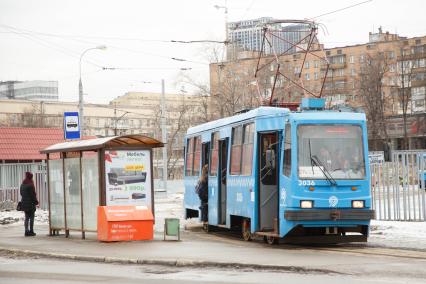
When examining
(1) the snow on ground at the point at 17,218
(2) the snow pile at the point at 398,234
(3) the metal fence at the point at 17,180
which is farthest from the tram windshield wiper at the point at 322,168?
(3) the metal fence at the point at 17,180

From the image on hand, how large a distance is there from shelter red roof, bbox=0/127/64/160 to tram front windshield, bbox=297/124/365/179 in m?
25.4

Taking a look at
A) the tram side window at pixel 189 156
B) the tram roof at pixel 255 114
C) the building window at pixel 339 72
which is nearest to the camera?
the tram roof at pixel 255 114

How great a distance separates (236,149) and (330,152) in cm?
381

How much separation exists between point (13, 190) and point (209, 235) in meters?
17.2

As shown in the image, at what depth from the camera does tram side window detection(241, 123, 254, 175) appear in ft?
68.9

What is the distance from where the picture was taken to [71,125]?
95.0 ft

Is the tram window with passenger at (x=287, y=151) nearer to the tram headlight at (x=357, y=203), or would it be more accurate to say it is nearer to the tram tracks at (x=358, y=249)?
the tram headlight at (x=357, y=203)

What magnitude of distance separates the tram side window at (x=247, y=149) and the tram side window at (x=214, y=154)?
278 cm

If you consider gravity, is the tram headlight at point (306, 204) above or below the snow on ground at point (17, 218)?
above

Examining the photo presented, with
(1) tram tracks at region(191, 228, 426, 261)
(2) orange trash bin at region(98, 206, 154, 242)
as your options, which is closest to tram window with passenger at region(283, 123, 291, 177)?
(1) tram tracks at region(191, 228, 426, 261)

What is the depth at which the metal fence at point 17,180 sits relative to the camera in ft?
128

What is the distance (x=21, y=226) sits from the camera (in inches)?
1226

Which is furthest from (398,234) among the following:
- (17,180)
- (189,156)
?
(17,180)

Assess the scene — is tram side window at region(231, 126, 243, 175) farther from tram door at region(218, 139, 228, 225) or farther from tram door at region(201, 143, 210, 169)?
tram door at region(201, 143, 210, 169)
